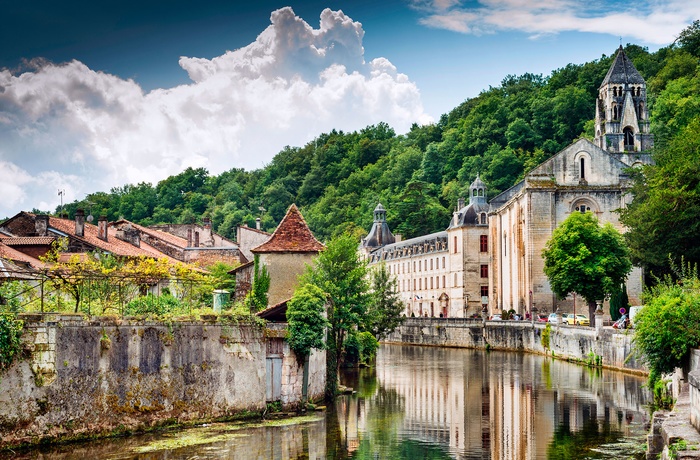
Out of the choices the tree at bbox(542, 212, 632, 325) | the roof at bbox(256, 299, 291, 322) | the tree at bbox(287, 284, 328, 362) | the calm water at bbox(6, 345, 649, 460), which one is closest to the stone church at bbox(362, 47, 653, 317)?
the tree at bbox(542, 212, 632, 325)

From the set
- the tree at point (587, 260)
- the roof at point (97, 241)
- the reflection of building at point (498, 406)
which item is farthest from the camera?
the tree at point (587, 260)

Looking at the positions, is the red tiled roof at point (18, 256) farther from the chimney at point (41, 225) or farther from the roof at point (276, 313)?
the roof at point (276, 313)

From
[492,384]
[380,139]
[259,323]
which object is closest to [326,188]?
[380,139]

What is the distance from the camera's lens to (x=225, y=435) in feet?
93.7

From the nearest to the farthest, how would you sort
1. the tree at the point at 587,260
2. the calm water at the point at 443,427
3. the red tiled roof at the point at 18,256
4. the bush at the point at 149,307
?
the calm water at the point at 443,427 < the bush at the point at 149,307 < the red tiled roof at the point at 18,256 < the tree at the point at 587,260

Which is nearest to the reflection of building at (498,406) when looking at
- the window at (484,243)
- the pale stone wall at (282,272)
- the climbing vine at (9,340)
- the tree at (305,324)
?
the tree at (305,324)

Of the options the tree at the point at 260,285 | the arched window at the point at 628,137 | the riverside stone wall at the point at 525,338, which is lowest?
the riverside stone wall at the point at 525,338

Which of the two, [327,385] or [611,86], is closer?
[327,385]

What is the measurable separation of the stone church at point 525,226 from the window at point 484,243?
110 millimetres

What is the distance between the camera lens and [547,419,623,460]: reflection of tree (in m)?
27.5

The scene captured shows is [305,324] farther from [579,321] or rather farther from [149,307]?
[579,321]

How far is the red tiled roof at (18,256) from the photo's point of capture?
1720 inches

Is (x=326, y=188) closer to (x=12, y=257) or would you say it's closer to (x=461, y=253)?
(x=461, y=253)

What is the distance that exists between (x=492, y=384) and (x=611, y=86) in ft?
219
